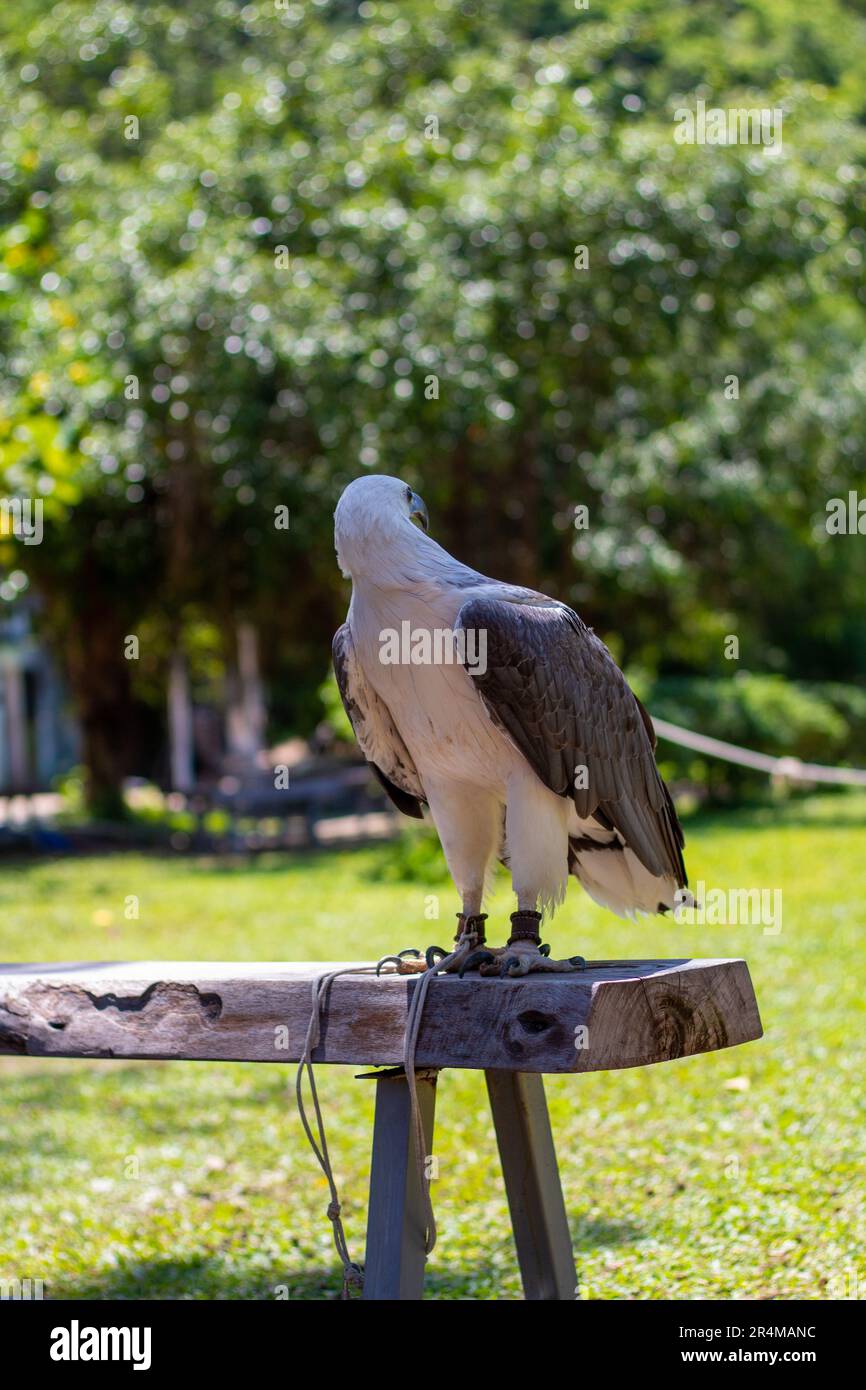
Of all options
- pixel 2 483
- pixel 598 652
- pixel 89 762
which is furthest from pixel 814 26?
pixel 598 652

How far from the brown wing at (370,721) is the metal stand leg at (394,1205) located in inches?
31.4

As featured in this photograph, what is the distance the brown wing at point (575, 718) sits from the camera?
317cm

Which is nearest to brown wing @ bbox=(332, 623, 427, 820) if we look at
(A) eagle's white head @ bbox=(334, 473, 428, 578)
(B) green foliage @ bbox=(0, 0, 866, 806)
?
(A) eagle's white head @ bbox=(334, 473, 428, 578)

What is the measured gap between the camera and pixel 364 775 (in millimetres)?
18422

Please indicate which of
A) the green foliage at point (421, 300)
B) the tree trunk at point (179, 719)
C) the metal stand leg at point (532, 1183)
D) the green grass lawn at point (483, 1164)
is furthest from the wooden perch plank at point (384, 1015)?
the tree trunk at point (179, 719)

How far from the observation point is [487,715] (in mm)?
3254

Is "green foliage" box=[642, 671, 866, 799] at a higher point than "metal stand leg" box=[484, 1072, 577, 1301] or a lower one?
higher

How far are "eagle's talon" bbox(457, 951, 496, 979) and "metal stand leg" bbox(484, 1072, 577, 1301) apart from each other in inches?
11.5

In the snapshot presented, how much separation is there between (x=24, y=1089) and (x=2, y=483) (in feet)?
13.9

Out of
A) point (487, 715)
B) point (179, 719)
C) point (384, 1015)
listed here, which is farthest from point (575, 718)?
point (179, 719)

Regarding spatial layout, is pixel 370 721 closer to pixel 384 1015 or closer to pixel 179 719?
pixel 384 1015

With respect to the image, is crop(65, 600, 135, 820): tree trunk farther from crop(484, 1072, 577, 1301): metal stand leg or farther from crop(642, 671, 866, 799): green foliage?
crop(484, 1072, 577, 1301): metal stand leg

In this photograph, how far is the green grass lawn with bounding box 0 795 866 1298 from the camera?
4.39m
